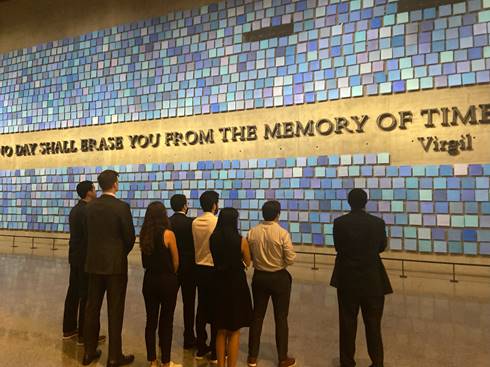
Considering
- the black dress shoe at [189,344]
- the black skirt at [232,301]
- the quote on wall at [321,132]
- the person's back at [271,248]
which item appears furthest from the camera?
the quote on wall at [321,132]

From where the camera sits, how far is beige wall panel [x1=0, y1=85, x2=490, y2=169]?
27.0 feet

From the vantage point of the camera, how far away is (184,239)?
4.00 m

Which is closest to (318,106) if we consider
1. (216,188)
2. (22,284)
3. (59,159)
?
(216,188)

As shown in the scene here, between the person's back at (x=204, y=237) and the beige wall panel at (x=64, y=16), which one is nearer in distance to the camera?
the person's back at (x=204, y=237)

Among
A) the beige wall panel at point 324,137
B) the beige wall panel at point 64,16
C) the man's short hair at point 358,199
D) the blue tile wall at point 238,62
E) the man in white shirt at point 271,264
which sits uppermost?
the beige wall panel at point 64,16

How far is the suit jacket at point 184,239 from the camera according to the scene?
13.1 ft

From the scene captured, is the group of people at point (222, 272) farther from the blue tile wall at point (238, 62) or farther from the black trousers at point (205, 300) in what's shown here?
the blue tile wall at point (238, 62)

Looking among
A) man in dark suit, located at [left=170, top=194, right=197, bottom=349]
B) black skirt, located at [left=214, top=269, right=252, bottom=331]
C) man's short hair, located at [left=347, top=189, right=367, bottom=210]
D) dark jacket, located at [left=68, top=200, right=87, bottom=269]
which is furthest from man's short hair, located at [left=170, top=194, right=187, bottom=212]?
man's short hair, located at [left=347, top=189, right=367, bottom=210]

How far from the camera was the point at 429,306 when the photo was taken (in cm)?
609

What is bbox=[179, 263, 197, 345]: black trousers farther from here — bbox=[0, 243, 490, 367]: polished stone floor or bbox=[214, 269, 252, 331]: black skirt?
bbox=[214, 269, 252, 331]: black skirt

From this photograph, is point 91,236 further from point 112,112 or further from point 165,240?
point 112,112

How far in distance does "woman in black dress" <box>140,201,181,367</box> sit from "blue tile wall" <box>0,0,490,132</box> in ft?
22.4

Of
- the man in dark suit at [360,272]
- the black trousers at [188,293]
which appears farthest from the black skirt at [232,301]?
the man in dark suit at [360,272]

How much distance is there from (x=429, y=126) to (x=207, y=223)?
648cm
